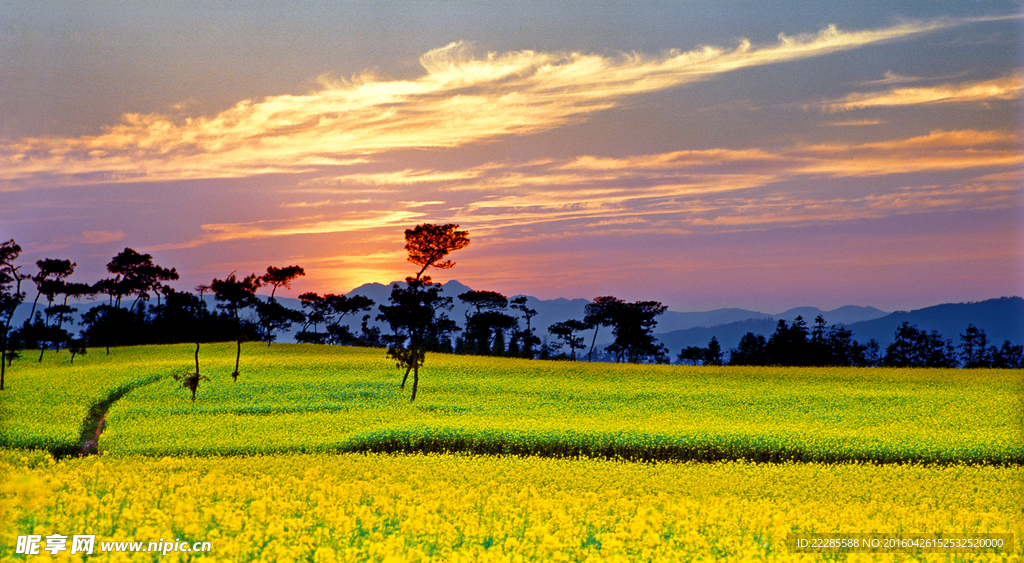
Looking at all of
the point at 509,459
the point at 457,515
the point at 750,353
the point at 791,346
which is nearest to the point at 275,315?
the point at 750,353

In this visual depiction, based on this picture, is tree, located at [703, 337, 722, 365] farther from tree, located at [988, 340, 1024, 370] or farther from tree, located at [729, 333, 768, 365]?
tree, located at [988, 340, 1024, 370]

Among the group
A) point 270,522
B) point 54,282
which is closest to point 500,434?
point 270,522

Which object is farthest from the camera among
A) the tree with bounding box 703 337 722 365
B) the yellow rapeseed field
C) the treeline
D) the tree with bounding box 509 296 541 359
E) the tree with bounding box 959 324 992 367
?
the tree with bounding box 703 337 722 365

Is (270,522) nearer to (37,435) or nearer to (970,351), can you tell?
(37,435)

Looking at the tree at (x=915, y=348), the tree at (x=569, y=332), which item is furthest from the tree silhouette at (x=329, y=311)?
the tree at (x=915, y=348)

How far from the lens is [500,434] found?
24.3 metres

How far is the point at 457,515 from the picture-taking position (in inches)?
405

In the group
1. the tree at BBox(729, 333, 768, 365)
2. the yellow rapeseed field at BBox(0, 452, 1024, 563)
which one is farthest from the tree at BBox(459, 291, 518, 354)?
the yellow rapeseed field at BBox(0, 452, 1024, 563)

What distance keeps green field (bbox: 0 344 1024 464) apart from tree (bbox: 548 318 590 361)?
166ft

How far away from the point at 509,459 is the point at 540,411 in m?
12.0

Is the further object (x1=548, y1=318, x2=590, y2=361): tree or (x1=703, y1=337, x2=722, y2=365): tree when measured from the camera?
(x1=548, y1=318, x2=590, y2=361): tree

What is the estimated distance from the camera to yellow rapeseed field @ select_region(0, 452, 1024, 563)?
323 inches

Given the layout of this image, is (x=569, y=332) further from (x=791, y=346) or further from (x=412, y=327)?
(x=412, y=327)

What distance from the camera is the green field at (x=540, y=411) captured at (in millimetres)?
23406
